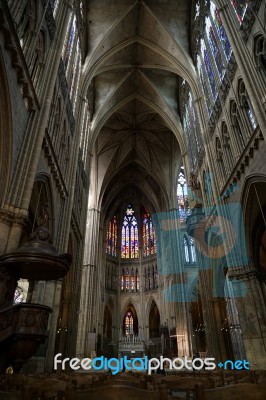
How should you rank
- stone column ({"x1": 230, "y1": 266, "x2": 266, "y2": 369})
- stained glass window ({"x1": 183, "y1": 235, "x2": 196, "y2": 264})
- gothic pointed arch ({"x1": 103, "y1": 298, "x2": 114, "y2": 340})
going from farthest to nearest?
gothic pointed arch ({"x1": 103, "y1": 298, "x2": 114, "y2": 340})
stained glass window ({"x1": 183, "y1": 235, "x2": 196, "y2": 264})
stone column ({"x1": 230, "y1": 266, "x2": 266, "y2": 369})

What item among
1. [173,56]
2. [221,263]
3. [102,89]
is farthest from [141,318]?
[173,56]

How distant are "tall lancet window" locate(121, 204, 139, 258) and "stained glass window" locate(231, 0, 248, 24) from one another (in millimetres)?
29930

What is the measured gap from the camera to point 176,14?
19.4 m

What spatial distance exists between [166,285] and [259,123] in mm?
23900

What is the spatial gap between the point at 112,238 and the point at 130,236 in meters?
2.71

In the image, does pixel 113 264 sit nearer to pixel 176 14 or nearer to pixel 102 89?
pixel 102 89

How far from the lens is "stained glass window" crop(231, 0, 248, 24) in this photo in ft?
36.5

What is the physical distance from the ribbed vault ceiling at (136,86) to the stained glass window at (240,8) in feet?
21.8

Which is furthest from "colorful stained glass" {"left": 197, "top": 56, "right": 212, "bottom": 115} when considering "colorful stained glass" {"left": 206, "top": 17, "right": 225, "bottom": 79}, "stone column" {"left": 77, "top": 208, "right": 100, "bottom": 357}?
"stone column" {"left": 77, "top": 208, "right": 100, "bottom": 357}

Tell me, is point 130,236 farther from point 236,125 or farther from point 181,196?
point 236,125

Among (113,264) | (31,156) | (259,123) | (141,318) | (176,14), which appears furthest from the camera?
(113,264)

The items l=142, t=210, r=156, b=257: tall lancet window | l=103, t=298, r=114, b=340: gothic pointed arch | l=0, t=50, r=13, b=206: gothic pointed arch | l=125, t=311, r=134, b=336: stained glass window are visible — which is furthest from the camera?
l=142, t=210, r=156, b=257: tall lancet window

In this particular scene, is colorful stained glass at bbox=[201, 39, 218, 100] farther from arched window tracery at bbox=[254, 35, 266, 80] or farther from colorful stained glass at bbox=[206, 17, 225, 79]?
arched window tracery at bbox=[254, 35, 266, 80]

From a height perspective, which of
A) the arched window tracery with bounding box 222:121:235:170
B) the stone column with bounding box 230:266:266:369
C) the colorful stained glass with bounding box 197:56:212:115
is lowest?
the stone column with bounding box 230:266:266:369
